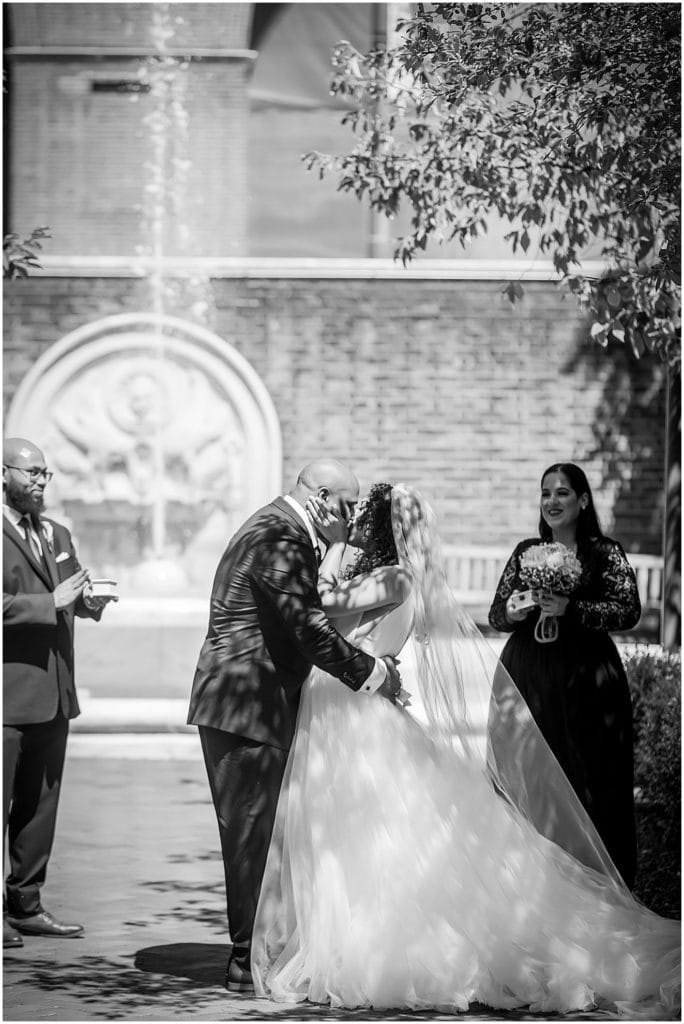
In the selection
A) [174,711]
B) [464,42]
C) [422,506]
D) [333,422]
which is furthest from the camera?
[333,422]

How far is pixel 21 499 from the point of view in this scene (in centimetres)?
643

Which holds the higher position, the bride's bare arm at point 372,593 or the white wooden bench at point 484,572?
the bride's bare arm at point 372,593

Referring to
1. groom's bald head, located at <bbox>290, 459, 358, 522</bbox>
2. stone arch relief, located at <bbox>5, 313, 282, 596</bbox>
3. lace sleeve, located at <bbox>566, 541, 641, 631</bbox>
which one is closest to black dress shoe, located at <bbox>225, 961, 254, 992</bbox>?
groom's bald head, located at <bbox>290, 459, 358, 522</bbox>

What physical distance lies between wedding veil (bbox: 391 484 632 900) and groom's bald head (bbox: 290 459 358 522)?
257 mm

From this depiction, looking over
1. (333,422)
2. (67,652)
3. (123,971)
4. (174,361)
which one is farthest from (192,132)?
(123,971)

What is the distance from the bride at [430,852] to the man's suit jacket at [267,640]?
0.44 ft

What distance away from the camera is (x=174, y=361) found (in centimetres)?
1802

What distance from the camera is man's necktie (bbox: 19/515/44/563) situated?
256 inches

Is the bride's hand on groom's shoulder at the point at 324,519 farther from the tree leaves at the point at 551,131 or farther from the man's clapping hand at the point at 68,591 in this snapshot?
the tree leaves at the point at 551,131

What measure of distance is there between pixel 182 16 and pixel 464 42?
12.1 m

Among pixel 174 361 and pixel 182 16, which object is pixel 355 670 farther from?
pixel 182 16

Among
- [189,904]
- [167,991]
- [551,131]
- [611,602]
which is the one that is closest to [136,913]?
[189,904]

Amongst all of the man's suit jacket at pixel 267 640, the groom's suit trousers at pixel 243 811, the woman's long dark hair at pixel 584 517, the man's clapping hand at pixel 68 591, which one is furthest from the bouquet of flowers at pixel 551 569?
the man's clapping hand at pixel 68 591

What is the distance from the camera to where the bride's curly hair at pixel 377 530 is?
609 cm
